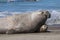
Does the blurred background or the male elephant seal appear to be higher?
the blurred background

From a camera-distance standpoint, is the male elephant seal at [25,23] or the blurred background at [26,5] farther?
the blurred background at [26,5]

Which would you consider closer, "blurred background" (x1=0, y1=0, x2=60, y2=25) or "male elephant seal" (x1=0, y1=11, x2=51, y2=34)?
"male elephant seal" (x1=0, y1=11, x2=51, y2=34)

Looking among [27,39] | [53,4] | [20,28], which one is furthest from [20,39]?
[53,4]

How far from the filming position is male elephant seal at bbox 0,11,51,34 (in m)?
2.67

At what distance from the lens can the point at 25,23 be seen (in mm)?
2695

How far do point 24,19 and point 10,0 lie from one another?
15.1ft

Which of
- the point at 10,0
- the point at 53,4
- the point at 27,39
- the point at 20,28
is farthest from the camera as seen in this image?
the point at 53,4

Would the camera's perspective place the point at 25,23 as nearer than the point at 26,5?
Yes

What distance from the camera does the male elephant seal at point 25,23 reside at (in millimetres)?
2666

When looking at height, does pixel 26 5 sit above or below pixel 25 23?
above

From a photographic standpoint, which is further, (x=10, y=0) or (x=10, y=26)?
(x=10, y=0)

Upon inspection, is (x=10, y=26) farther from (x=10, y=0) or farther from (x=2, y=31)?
(x=10, y=0)

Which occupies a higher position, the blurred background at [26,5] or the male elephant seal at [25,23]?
the blurred background at [26,5]

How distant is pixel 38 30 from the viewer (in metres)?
2.77
